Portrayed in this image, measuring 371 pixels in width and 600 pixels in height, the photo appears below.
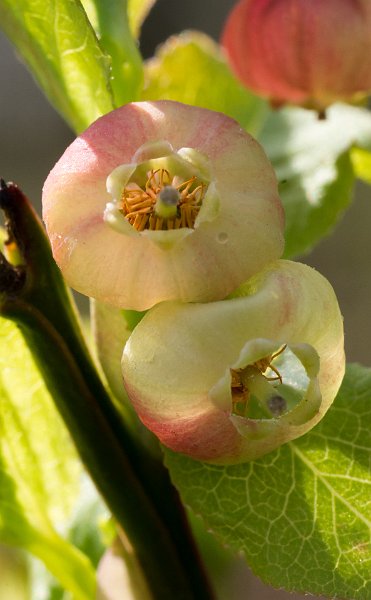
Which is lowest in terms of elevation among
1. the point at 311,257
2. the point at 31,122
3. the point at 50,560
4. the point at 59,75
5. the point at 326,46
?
the point at 311,257

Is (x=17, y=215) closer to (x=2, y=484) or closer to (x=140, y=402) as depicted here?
(x=140, y=402)

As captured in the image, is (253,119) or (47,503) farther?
(253,119)

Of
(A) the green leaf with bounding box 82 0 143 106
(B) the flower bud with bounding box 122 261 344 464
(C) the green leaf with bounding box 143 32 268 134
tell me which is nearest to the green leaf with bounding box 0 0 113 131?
(A) the green leaf with bounding box 82 0 143 106

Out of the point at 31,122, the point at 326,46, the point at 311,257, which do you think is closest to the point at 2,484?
the point at 326,46

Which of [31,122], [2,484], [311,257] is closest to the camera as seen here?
[2,484]

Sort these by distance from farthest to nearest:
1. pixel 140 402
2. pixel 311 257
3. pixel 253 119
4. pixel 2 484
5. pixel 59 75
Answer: pixel 311 257, pixel 253 119, pixel 2 484, pixel 59 75, pixel 140 402

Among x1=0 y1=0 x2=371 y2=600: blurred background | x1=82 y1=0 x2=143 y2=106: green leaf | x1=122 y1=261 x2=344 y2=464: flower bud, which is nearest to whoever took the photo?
x1=122 y1=261 x2=344 y2=464: flower bud

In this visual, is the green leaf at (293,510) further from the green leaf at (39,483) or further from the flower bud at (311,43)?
the flower bud at (311,43)

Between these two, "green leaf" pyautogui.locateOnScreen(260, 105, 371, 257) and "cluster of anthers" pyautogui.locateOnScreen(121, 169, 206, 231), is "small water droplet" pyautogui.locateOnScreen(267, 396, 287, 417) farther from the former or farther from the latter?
"green leaf" pyautogui.locateOnScreen(260, 105, 371, 257)
